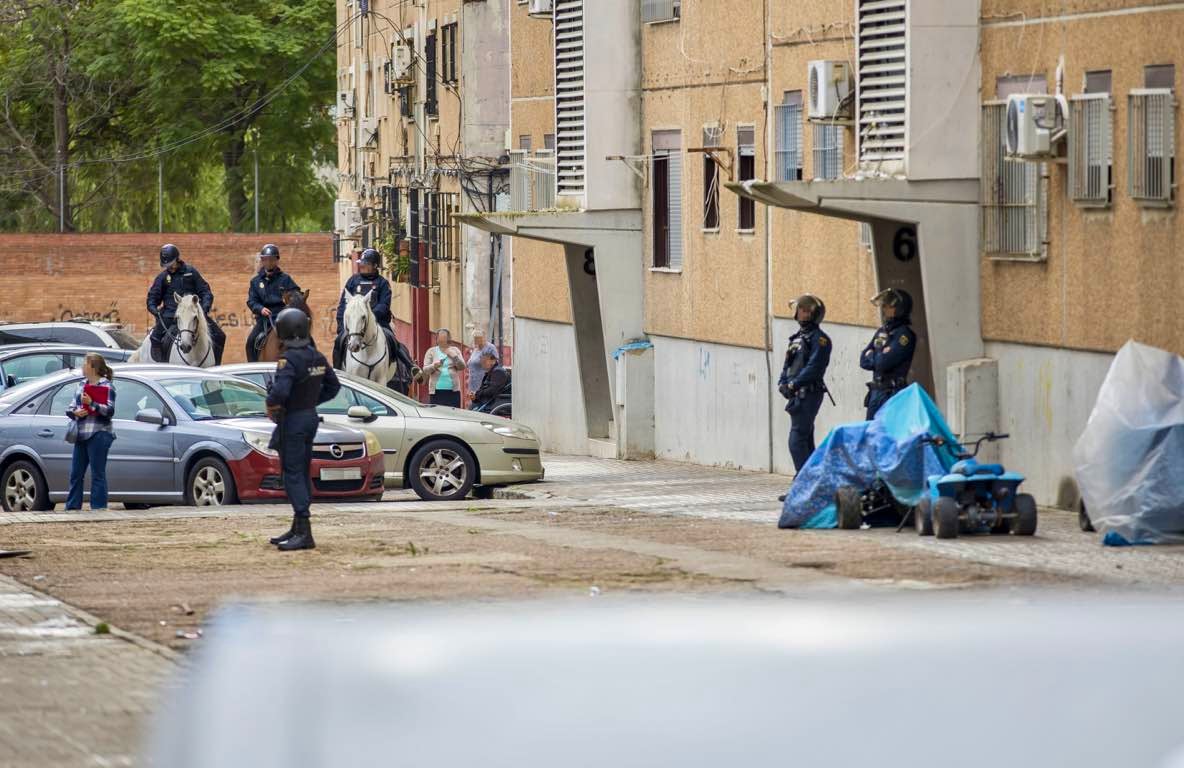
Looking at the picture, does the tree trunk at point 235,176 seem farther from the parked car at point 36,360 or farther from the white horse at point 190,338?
the white horse at point 190,338

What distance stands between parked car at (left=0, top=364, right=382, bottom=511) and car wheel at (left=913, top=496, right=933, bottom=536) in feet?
23.9

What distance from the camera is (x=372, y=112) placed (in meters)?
56.8

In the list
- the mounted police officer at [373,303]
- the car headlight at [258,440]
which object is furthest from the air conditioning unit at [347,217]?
the car headlight at [258,440]

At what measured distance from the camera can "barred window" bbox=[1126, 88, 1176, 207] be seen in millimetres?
17531

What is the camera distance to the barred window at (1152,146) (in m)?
17.5

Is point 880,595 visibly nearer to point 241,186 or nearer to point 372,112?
point 372,112

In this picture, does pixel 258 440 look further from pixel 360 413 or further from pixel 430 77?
pixel 430 77

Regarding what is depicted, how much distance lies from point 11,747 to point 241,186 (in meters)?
65.2

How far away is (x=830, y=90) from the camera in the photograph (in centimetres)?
2302

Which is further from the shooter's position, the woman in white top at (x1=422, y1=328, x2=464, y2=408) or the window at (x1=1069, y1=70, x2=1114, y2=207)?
the woman in white top at (x1=422, y1=328, x2=464, y2=408)

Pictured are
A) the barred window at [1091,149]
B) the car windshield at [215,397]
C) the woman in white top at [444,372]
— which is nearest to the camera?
the barred window at [1091,149]

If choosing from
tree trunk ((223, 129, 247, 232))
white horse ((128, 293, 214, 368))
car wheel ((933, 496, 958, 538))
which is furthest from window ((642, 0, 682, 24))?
tree trunk ((223, 129, 247, 232))

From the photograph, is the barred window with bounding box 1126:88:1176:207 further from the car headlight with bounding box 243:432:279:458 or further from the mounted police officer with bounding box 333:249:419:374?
the mounted police officer with bounding box 333:249:419:374

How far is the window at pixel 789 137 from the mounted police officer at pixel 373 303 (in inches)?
201
